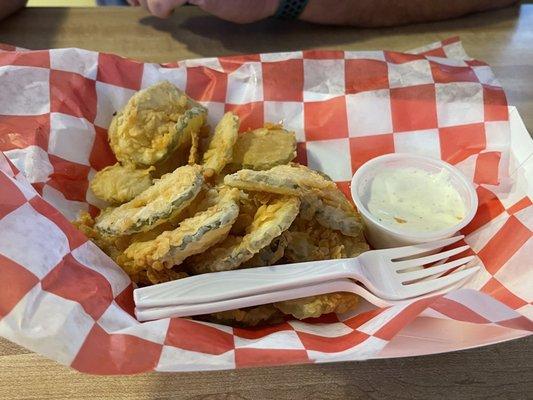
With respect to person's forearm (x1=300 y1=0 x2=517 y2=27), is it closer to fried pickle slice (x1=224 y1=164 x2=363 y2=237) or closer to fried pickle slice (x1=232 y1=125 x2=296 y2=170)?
fried pickle slice (x1=232 y1=125 x2=296 y2=170)

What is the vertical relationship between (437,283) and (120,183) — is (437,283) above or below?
below

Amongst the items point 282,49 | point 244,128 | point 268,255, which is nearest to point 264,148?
point 244,128

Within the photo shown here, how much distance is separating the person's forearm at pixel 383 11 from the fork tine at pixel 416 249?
1.29m

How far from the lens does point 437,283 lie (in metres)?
1.43

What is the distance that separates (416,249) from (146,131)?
A: 0.84 metres

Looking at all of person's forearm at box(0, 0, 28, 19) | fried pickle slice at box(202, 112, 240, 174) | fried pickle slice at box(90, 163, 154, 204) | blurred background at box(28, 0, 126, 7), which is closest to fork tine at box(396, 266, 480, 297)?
fried pickle slice at box(202, 112, 240, 174)

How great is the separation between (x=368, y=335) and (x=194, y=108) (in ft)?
2.89

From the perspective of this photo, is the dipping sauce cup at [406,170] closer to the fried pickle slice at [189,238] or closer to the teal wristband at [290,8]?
the fried pickle slice at [189,238]

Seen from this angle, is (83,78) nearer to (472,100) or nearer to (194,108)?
(194,108)

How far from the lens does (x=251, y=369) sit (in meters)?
1.34

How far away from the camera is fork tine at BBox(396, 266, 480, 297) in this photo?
1.41 m

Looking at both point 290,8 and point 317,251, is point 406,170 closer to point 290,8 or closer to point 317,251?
point 317,251

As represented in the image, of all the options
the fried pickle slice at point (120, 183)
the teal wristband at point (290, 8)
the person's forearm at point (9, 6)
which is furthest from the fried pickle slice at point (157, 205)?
the person's forearm at point (9, 6)

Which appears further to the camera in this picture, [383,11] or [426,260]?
[383,11]
